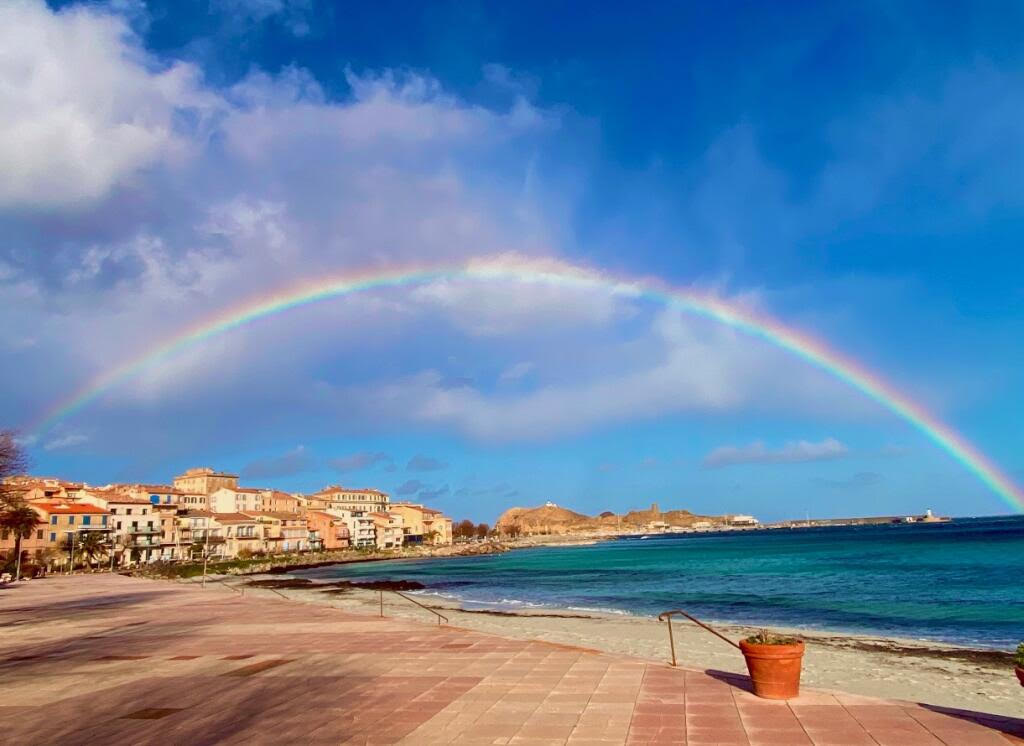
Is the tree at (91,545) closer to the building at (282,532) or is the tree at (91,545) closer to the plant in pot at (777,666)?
the building at (282,532)

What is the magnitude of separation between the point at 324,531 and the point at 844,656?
358 ft

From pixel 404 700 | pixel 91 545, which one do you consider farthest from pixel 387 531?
pixel 404 700

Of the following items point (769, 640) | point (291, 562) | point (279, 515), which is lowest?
point (291, 562)

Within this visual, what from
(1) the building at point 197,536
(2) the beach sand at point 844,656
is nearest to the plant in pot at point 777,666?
(2) the beach sand at point 844,656

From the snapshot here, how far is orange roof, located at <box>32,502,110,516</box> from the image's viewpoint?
2852 inches

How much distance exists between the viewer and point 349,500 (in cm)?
14975

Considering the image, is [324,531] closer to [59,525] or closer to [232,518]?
[232,518]

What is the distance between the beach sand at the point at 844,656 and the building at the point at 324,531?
91.4 meters

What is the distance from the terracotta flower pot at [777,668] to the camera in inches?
333

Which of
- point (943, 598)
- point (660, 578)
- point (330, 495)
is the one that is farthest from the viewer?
point (330, 495)

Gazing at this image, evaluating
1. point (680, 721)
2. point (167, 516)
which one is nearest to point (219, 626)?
point (680, 721)

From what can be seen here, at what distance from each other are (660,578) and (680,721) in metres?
50.8

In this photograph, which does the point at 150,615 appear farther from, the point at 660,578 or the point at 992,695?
the point at 660,578

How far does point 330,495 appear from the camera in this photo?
147750 mm
